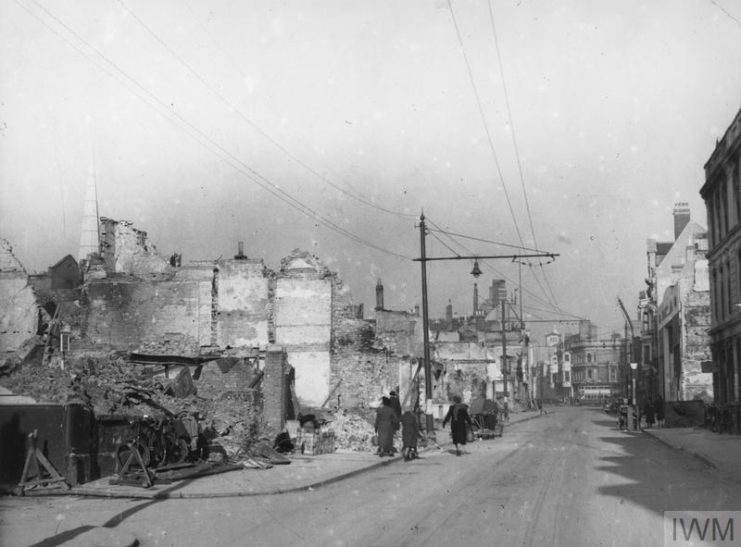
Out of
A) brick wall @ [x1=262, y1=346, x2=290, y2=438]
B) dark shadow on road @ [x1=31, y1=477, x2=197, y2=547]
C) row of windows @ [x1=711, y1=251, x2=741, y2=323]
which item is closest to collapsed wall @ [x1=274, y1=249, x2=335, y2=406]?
brick wall @ [x1=262, y1=346, x2=290, y2=438]

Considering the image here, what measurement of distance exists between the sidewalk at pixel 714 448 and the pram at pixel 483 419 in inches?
234

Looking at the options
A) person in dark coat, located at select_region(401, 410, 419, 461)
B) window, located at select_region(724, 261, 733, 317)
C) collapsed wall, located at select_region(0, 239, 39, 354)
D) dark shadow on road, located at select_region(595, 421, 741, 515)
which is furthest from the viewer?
window, located at select_region(724, 261, 733, 317)

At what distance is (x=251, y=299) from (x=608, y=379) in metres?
116

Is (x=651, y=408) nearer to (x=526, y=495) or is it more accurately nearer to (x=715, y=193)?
(x=715, y=193)

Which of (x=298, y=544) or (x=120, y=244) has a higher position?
(x=120, y=244)

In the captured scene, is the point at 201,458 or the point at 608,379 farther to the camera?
the point at 608,379

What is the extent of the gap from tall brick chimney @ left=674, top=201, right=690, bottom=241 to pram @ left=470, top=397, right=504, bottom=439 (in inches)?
1891

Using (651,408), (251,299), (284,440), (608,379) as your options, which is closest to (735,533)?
(284,440)

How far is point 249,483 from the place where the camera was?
16719mm

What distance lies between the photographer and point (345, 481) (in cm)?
1778

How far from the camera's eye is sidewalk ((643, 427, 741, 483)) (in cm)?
1973

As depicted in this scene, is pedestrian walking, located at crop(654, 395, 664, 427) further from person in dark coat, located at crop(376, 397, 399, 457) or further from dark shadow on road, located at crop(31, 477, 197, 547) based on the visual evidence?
dark shadow on road, located at crop(31, 477, 197, 547)

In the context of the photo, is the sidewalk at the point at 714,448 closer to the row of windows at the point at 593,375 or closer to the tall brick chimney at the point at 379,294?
the tall brick chimney at the point at 379,294

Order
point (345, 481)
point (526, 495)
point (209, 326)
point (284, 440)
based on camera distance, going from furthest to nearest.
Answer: point (209, 326) → point (284, 440) → point (345, 481) → point (526, 495)
